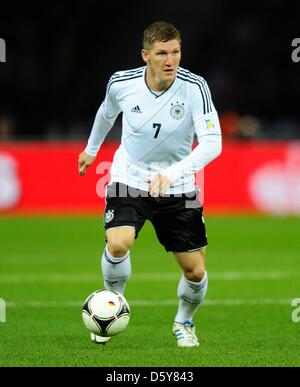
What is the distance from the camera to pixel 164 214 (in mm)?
7188

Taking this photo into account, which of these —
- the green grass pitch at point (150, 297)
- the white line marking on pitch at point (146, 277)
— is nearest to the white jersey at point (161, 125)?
the green grass pitch at point (150, 297)

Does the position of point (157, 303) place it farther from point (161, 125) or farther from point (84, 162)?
point (161, 125)

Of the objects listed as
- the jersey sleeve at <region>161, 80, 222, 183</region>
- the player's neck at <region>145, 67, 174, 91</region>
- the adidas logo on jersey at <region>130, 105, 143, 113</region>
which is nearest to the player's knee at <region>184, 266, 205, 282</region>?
the jersey sleeve at <region>161, 80, 222, 183</region>

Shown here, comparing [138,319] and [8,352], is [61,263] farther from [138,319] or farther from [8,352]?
[8,352]

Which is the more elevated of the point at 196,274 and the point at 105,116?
the point at 105,116

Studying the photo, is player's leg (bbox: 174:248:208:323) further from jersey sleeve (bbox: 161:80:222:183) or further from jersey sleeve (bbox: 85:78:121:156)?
jersey sleeve (bbox: 85:78:121:156)

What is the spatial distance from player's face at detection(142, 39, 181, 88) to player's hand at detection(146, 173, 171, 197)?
2.82 feet

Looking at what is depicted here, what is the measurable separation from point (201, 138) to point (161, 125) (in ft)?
1.18

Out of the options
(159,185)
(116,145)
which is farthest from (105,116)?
(116,145)

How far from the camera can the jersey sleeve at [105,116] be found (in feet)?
24.1

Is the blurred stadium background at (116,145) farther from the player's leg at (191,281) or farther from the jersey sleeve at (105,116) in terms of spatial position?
the jersey sleeve at (105,116)

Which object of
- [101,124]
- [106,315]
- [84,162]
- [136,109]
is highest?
[136,109]

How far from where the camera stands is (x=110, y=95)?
7352 millimetres

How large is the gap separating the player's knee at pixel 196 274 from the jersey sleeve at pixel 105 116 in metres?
1.23
